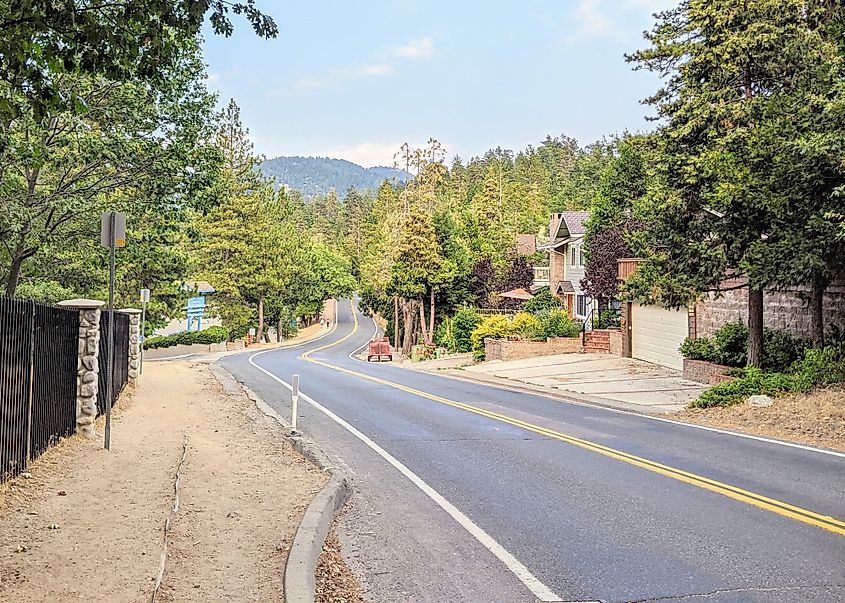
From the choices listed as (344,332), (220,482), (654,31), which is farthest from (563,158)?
(220,482)

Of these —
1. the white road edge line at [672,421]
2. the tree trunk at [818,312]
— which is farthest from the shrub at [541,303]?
the tree trunk at [818,312]

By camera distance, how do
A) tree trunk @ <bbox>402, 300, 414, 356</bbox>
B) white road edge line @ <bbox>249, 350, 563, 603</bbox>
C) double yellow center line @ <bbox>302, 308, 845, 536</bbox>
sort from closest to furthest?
white road edge line @ <bbox>249, 350, 563, 603</bbox> < double yellow center line @ <bbox>302, 308, 845, 536</bbox> < tree trunk @ <bbox>402, 300, 414, 356</bbox>

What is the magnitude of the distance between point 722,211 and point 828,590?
13355mm

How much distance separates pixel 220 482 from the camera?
9.39m

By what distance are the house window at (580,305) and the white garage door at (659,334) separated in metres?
14.7

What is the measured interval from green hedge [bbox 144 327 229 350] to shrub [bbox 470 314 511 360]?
24.0 metres

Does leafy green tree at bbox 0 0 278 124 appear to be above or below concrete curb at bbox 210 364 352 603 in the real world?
above

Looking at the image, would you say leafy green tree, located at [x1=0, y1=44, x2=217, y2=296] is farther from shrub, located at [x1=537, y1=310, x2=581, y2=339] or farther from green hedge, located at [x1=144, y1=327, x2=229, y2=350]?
green hedge, located at [x1=144, y1=327, x2=229, y2=350]

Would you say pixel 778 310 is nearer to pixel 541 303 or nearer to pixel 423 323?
pixel 541 303

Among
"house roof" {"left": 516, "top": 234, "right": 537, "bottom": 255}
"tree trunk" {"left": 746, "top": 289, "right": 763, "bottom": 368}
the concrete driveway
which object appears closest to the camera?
"tree trunk" {"left": 746, "top": 289, "right": 763, "bottom": 368}

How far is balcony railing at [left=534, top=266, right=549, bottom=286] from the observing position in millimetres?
68750

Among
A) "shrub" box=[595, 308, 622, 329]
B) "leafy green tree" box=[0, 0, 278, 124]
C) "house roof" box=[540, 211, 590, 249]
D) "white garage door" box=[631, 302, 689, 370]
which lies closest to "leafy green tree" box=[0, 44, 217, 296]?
"leafy green tree" box=[0, 0, 278, 124]

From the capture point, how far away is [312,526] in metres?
7.24

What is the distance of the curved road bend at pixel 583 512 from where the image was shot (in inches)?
241
